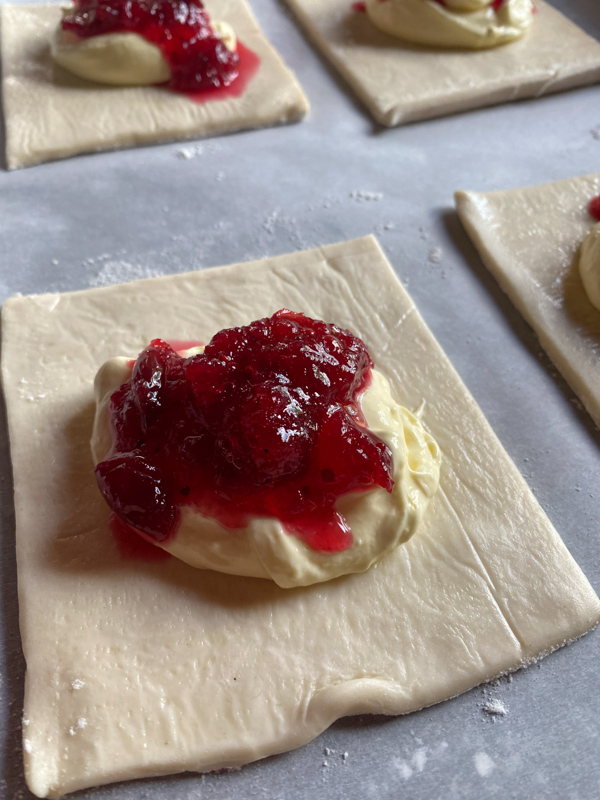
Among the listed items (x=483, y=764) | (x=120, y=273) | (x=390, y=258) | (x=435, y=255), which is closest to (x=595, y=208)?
(x=435, y=255)

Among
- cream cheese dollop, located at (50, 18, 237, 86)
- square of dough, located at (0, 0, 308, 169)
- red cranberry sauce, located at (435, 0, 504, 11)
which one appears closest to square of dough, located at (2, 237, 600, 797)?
square of dough, located at (0, 0, 308, 169)

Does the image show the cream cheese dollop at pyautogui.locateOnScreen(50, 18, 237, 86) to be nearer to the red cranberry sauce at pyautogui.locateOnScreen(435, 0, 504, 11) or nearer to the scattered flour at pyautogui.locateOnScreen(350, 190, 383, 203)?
the scattered flour at pyautogui.locateOnScreen(350, 190, 383, 203)

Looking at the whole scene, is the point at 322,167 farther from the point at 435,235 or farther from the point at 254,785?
the point at 254,785

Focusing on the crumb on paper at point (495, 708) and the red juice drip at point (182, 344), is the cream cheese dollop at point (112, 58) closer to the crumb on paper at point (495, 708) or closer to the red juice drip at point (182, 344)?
the red juice drip at point (182, 344)

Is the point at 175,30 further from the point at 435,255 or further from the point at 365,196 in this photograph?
the point at 435,255

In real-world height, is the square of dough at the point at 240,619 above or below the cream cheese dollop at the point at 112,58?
below

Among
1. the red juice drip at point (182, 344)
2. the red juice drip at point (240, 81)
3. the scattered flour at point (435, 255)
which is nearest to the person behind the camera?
the red juice drip at point (182, 344)

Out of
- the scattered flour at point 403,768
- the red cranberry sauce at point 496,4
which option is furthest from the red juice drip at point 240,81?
the scattered flour at point 403,768
